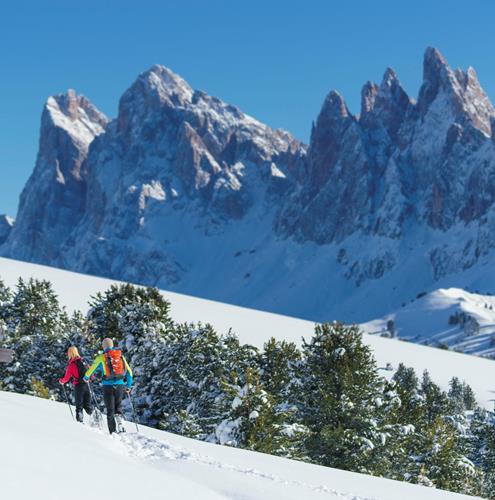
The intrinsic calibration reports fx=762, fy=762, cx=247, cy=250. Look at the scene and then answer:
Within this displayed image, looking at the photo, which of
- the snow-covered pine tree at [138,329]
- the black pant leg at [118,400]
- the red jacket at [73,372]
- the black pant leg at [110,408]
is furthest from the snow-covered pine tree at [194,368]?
the black pant leg at [110,408]

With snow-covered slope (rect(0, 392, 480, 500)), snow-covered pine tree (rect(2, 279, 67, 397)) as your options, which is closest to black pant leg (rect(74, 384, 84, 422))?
snow-covered slope (rect(0, 392, 480, 500))

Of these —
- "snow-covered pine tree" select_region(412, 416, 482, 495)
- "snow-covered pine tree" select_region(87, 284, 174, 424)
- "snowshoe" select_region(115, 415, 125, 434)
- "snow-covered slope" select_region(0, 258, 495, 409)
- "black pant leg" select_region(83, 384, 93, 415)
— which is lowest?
"snow-covered pine tree" select_region(412, 416, 482, 495)

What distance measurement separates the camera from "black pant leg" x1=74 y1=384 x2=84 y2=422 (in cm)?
2072

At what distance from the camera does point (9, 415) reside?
17469 mm

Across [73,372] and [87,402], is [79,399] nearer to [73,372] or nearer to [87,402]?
[87,402]

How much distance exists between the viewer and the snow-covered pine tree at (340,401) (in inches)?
1144

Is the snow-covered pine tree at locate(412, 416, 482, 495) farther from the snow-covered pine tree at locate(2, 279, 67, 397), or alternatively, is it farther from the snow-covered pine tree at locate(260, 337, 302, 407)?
the snow-covered pine tree at locate(2, 279, 67, 397)

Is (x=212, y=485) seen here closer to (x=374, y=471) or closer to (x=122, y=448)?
(x=122, y=448)

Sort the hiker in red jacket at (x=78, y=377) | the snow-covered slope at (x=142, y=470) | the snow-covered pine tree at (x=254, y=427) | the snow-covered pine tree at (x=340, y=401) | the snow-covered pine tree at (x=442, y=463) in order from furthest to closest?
the snow-covered pine tree at (x=442, y=463), the snow-covered pine tree at (x=340, y=401), the snow-covered pine tree at (x=254, y=427), the hiker in red jacket at (x=78, y=377), the snow-covered slope at (x=142, y=470)

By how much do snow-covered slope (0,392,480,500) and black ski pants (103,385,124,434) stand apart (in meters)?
0.50

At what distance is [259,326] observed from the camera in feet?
289

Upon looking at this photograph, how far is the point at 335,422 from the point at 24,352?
17.7 m

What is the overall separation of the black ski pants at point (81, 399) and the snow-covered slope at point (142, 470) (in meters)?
0.45

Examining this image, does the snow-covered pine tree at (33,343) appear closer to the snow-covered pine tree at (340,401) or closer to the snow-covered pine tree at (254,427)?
the snow-covered pine tree at (254,427)
